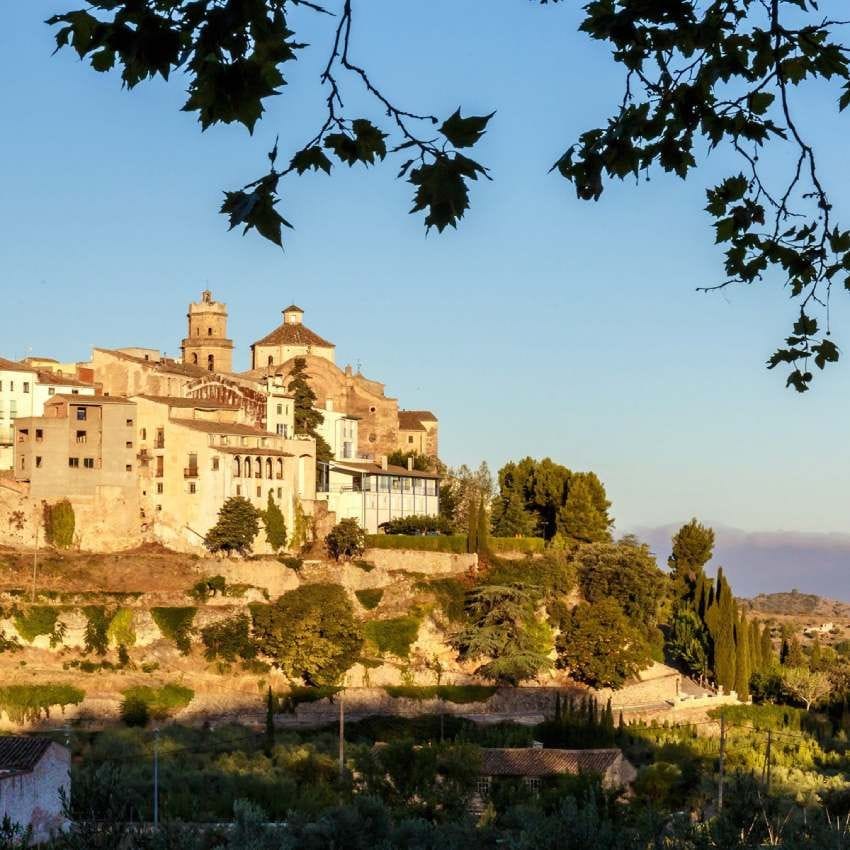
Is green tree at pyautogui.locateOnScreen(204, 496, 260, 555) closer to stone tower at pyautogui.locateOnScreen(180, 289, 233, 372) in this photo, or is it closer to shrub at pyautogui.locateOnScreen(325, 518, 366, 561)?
shrub at pyautogui.locateOnScreen(325, 518, 366, 561)

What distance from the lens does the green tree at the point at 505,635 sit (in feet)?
173

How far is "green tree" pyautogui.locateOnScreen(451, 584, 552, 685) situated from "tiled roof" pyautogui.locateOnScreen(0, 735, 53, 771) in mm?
22251

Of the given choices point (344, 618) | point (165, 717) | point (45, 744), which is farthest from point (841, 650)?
point (45, 744)

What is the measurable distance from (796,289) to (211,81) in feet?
13.2

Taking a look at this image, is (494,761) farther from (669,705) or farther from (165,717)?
(669,705)

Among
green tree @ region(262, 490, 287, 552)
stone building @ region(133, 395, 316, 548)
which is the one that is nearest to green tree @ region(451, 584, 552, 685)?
green tree @ region(262, 490, 287, 552)

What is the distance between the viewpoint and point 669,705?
177 feet

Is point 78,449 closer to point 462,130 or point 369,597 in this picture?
point 369,597

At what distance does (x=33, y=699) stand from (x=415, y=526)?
18610mm

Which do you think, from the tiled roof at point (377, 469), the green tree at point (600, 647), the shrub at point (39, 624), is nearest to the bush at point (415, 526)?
the tiled roof at point (377, 469)

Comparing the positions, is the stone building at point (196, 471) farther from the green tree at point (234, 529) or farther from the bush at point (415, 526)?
the bush at point (415, 526)

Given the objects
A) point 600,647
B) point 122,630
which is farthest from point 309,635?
point 600,647

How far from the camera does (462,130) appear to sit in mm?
5820

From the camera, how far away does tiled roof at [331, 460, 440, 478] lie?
61000 millimetres
